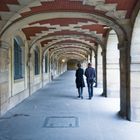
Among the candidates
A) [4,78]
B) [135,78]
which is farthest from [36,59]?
[135,78]

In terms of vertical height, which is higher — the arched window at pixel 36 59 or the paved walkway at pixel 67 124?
the arched window at pixel 36 59

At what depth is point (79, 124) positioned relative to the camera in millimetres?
7160

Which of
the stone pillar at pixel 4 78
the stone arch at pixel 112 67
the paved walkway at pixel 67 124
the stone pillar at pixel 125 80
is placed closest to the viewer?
the paved walkway at pixel 67 124

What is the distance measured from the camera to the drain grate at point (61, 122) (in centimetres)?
703

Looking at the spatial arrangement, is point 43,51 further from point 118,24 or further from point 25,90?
point 118,24

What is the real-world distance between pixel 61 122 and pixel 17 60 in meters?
4.87

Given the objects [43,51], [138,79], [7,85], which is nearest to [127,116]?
[138,79]

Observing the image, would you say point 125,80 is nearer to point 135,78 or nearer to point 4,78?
point 135,78

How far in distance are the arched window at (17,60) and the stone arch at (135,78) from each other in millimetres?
4953

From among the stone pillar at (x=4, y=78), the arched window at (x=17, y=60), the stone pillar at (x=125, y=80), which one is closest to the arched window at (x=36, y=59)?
the arched window at (x=17, y=60)

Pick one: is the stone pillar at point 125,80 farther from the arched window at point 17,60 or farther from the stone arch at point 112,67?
the arched window at point 17,60

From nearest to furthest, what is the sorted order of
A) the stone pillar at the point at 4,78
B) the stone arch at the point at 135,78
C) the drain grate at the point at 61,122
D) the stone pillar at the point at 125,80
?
the drain grate at the point at 61,122 < the stone arch at the point at 135,78 < the stone pillar at the point at 125,80 < the stone pillar at the point at 4,78

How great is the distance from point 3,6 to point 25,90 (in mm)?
6526

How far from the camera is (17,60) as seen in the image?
11.6 metres
